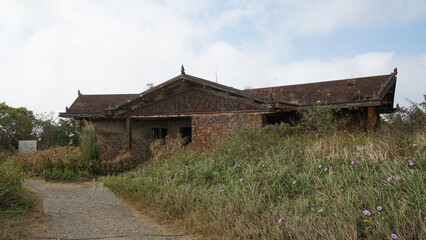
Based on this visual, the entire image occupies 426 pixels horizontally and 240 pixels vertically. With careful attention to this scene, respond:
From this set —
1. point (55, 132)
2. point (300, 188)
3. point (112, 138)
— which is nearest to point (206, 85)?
point (112, 138)

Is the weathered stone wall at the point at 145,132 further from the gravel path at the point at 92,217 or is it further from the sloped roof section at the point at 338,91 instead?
the gravel path at the point at 92,217

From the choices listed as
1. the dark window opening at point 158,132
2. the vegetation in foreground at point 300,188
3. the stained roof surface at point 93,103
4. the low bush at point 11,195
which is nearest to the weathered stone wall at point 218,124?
the vegetation in foreground at point 300,188

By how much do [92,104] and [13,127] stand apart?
348 inches

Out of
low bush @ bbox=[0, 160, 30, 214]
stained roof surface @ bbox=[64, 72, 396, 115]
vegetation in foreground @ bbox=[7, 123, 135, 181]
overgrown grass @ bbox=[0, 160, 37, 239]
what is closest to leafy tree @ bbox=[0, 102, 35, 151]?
stained roof surface @ bbox=[64, 72, 396, 115]

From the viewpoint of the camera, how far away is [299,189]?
569 centimetres

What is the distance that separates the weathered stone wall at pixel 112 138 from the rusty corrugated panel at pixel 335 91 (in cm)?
764

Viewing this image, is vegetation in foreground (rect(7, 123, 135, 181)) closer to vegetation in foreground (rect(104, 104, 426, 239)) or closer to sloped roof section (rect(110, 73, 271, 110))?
sloped roof section (rect(110, 73, 271, 110))

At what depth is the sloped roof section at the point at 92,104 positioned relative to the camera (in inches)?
623

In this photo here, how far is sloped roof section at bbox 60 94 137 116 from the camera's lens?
51.9 ft

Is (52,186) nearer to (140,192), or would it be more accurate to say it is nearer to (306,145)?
(140,192)

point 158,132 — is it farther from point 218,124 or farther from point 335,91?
point 335,91

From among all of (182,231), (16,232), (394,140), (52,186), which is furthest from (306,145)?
(52,186)

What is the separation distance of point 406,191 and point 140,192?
5.71 m

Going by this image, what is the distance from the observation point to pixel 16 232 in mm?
5160
